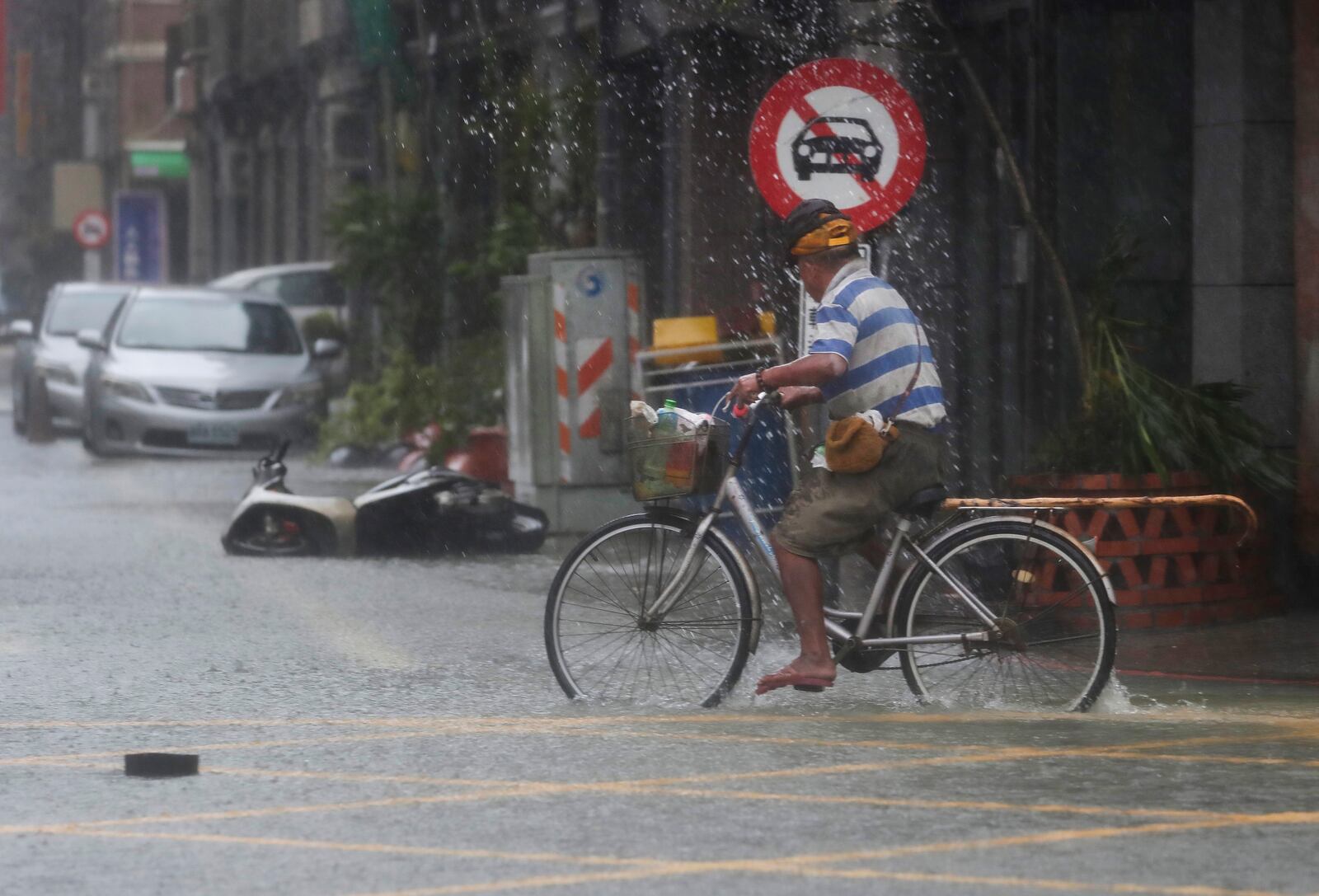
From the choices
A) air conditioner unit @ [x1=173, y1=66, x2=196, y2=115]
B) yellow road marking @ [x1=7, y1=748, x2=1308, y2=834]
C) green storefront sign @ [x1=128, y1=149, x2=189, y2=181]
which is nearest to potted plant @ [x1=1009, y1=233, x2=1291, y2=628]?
yellow road marking @ [x1=7, y1=748, x2=1308, y2=834]

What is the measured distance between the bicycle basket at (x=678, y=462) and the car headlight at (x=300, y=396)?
1446 centimetres

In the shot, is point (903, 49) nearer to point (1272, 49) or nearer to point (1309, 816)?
point (1272, 49)

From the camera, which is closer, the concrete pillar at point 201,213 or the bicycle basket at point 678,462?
the bicycle basket at point 678,462

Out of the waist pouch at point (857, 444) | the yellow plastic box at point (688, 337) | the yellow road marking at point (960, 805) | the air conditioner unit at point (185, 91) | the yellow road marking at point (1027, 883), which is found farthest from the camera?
the air conditioner unit at point (185, 91)

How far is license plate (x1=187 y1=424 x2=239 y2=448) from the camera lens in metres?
21.5

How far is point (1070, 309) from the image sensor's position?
36.2 feet

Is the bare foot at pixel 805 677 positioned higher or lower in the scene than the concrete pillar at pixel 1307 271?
lower

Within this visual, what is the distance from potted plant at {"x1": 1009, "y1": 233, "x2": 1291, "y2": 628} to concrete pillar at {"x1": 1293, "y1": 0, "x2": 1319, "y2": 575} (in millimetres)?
378

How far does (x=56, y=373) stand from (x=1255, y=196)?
16720mm

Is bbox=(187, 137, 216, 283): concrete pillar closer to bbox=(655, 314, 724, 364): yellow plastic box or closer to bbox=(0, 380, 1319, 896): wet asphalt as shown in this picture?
bbox=(655, 314, 724, 364): yellow plastic box

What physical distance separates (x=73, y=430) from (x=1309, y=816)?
21.3 meters

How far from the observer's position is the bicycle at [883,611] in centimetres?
779

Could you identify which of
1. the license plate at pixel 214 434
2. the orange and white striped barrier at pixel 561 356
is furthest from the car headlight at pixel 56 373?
the orange and white striped barrier at pixel 561 356

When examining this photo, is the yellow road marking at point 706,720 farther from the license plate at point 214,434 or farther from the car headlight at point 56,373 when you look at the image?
the car headlight at point 56,373
